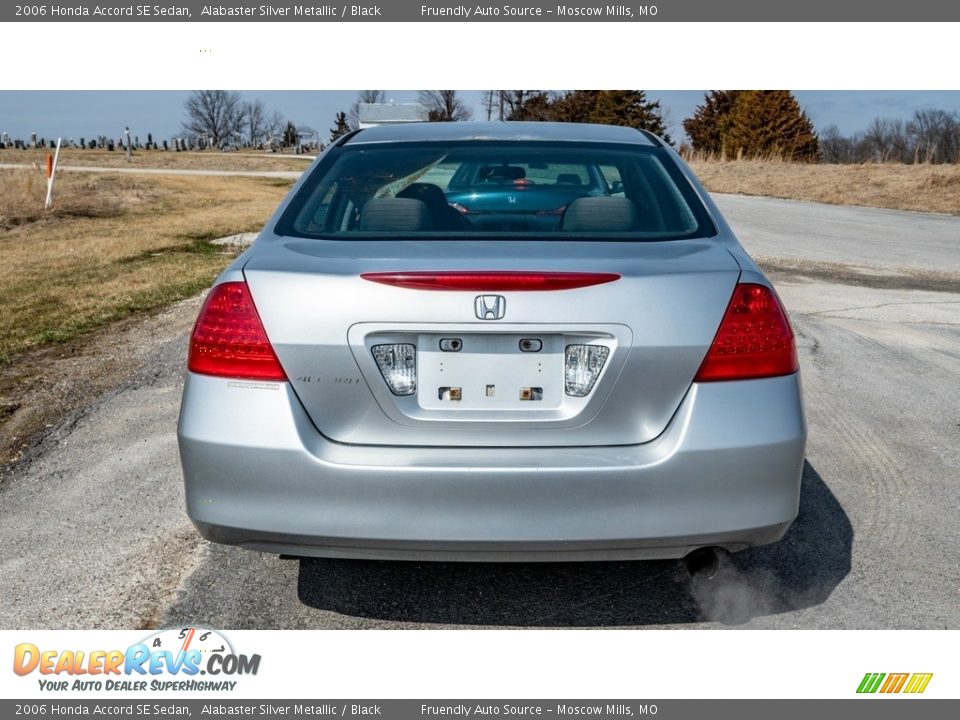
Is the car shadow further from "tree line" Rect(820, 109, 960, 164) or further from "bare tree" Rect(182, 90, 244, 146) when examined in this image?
"bare tree" Rect(182, 90, 244, 146)

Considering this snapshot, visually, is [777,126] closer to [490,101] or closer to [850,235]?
[490,101]

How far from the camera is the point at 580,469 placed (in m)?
2.50

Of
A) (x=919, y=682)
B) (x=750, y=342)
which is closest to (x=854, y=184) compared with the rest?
(x=919, y=682)

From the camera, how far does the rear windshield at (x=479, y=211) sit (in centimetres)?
310

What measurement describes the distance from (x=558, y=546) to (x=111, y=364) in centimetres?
479

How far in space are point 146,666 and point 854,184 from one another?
1125 inches

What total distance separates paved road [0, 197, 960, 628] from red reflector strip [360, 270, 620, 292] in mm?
1200

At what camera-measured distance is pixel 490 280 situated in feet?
8.21

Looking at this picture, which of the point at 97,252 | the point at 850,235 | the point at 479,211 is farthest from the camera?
the point at 850,235

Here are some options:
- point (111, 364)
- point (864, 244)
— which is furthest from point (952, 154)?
point (111, 364)

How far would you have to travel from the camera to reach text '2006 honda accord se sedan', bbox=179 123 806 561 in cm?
251

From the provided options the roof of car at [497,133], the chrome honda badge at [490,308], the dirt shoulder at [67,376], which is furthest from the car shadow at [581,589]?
the dirt shoulder at [67,376]

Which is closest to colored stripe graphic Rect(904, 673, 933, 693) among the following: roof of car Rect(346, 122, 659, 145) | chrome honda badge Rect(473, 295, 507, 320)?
chrome honda badge Rect(473, 295, 507, 320)

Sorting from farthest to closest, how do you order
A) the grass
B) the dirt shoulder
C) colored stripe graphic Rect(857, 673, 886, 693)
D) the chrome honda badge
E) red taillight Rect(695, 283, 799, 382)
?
the grass < the dirt shoulder < colored stripe graphic Rect(857, 673, 886, 693) < red taillight Rect(695, 283, 799, 382) < the chrome honda badge
